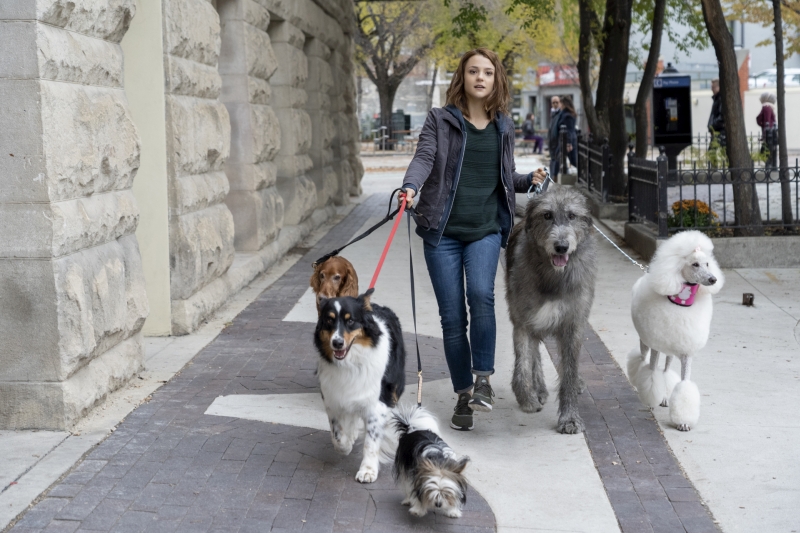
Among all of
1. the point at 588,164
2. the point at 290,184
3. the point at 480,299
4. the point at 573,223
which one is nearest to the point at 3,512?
the point at 480,299

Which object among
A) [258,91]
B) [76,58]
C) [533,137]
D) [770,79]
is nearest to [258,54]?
[258,91]

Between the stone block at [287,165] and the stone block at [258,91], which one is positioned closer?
the stone block at [258,91]

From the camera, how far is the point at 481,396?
18.3ft

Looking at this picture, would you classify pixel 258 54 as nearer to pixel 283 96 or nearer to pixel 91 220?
pixel 283 96

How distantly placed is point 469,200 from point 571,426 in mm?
1435

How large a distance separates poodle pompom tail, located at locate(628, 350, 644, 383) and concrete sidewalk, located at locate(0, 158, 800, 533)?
16 centimetres

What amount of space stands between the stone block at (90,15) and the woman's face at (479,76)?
88.4 inches

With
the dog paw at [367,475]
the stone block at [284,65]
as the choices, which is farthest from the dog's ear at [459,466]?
the stone block at [284,65]

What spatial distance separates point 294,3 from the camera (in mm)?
12945

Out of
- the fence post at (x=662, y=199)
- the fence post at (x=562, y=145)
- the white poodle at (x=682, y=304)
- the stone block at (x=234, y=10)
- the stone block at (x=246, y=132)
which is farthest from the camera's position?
the fence post at (x=562, y=145)

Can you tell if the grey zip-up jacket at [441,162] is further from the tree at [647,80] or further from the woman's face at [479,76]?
the tree at [647,80]

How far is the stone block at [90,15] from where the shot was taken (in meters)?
5.15

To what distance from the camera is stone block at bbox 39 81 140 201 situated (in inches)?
203

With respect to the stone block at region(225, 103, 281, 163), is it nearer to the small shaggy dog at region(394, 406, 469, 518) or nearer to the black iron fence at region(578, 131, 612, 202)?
the small shaggy dog at region(394, 406, 469, 518)
